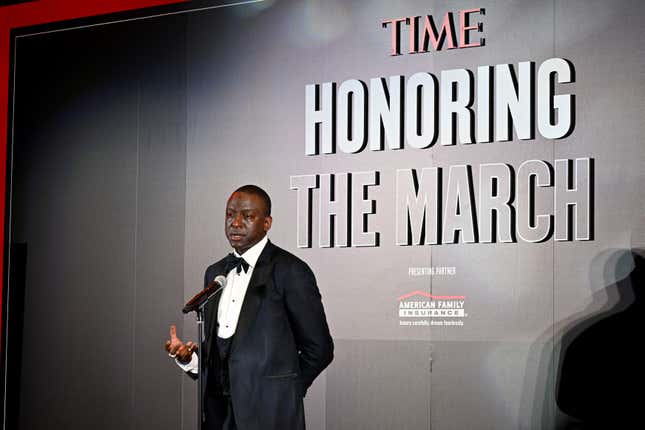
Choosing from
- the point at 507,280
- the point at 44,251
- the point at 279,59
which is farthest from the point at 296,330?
the point at 44,251

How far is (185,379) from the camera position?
17.9ft

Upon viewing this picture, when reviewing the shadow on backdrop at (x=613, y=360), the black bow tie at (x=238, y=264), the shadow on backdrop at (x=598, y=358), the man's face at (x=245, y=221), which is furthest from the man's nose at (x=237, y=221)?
the shadow on backdrop at (x=613, y=360)

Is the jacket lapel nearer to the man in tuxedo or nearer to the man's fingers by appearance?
the man in tuxedo

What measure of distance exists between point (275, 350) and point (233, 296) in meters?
0.39

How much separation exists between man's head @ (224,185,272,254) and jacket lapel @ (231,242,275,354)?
19 cm

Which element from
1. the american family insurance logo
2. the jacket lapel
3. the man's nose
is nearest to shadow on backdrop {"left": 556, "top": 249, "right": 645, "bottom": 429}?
the american family insurance logo

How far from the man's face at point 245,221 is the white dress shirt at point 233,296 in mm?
49

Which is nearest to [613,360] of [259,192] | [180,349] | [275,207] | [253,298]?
[253,298]

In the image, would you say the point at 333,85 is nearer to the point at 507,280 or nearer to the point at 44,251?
the point at 507,280

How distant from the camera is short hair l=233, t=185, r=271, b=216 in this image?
17.4 ft

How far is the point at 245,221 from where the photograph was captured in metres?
5.34

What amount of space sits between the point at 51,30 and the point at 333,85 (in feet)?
6.77

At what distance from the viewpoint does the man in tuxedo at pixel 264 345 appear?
5008 millimetres

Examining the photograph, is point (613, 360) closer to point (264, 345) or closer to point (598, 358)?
point (598, 358)
